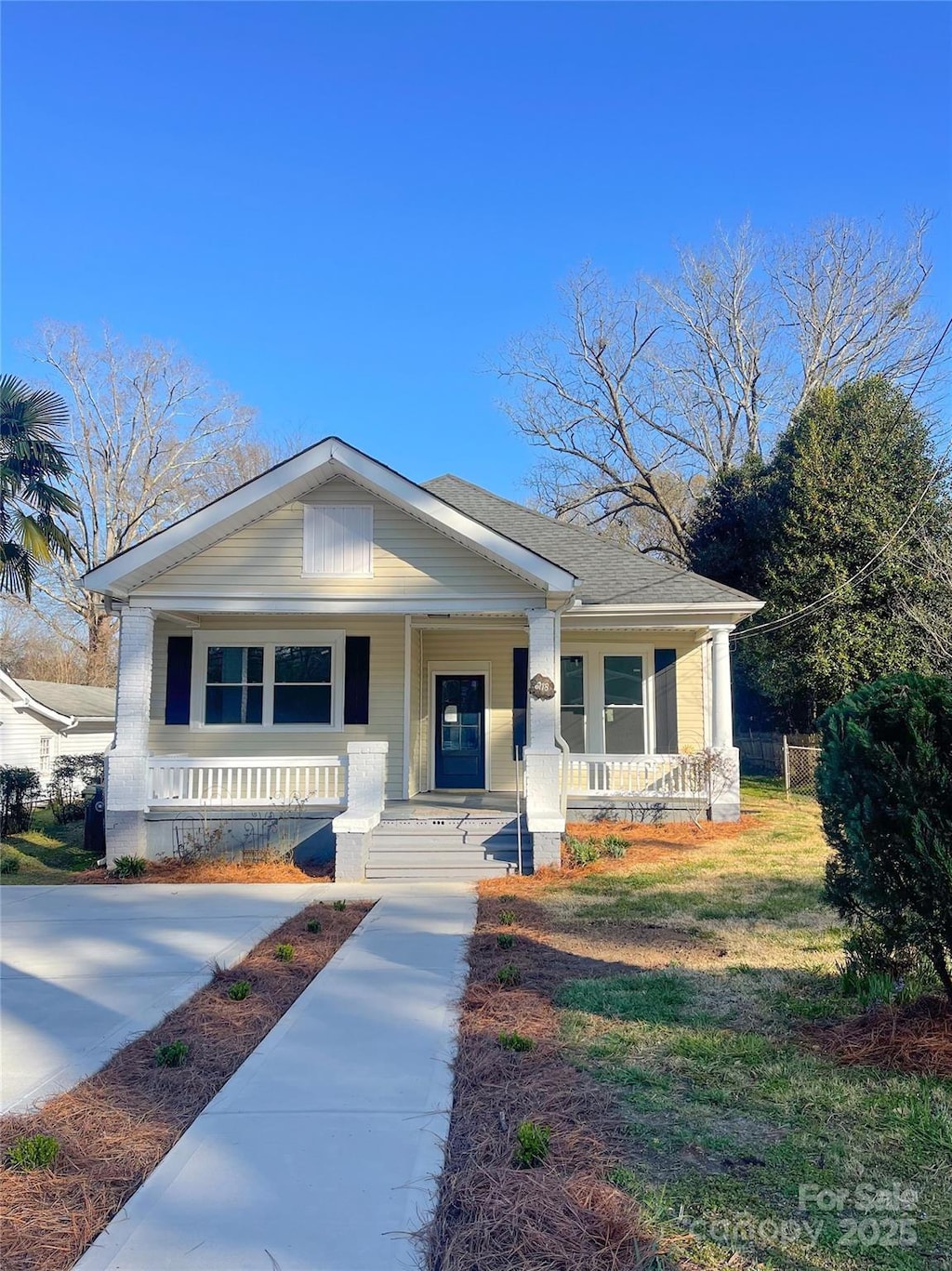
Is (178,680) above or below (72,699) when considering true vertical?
below

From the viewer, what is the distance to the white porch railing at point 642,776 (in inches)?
474

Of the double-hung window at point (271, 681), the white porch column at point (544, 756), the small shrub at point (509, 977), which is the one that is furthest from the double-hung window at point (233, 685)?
the small shrub at point (509, 977)

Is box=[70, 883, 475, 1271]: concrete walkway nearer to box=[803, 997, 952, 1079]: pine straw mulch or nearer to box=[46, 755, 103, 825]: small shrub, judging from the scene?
box=[803, 997, 952, 1079]: pine straw mulch

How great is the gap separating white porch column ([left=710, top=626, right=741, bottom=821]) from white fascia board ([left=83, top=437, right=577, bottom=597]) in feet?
13.0

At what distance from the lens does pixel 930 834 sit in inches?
144

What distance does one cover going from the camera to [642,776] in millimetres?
12578

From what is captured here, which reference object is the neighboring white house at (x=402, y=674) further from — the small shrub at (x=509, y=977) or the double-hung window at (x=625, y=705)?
the small shrub at (x=509, y=977)

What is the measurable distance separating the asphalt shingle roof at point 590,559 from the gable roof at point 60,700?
1350cm

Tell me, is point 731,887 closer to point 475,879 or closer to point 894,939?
point 475,879

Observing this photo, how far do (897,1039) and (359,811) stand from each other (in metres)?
6.61

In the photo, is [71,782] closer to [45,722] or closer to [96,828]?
[45,722]

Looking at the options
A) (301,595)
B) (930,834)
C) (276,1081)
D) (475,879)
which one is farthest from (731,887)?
(301,595)

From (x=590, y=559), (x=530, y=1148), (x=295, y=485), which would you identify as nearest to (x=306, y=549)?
(x=295, y=485)

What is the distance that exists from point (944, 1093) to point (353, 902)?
5.62 meters
